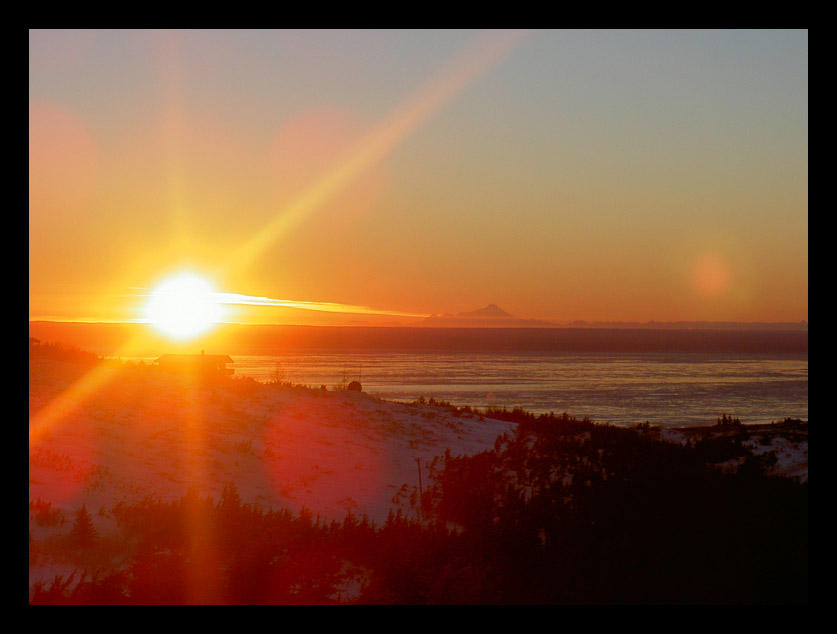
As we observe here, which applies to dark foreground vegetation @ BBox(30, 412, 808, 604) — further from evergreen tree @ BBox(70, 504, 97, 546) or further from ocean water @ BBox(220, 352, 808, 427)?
ocean water @ BBox(220, 352, 808, 427)

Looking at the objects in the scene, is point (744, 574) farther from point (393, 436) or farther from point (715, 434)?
point (393, 436)

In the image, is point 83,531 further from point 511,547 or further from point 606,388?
point 606,388

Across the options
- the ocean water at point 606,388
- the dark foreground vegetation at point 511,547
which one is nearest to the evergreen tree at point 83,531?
the dark foreground vegetation at point 511,547

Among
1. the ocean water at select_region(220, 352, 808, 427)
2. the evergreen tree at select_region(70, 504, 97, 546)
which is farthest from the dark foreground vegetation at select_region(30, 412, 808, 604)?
the ocean water at select_region(220, 352, 808, 427)

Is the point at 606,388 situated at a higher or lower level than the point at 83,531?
lower

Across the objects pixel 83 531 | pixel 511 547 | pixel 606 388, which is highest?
pixel 83 531

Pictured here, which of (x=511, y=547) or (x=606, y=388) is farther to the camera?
(x=606, y=388)

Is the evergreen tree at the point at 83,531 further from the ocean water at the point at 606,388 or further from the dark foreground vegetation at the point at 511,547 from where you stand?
the ocean water at the point at 606,388

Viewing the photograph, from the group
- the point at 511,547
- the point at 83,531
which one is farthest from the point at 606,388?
the point at 83,531
